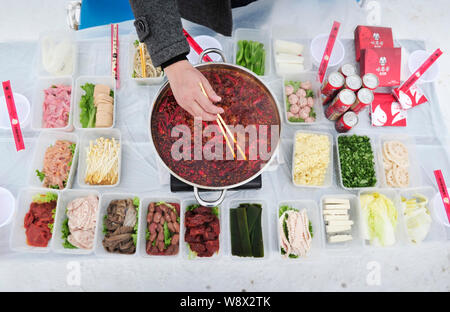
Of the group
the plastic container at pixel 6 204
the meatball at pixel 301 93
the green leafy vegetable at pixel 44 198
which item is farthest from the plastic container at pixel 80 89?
the meatball at pixel 301 93

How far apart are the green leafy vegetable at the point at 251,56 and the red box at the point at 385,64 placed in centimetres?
76

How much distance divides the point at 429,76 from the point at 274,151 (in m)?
1.52

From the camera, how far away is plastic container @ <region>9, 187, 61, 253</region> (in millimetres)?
1763

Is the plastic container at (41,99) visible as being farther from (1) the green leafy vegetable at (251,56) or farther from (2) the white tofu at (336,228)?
(2) the white tofu at (336,228)

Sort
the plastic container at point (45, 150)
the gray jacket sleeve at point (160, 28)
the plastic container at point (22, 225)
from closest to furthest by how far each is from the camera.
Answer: the gray jacket sleeve at point (160, 28) → the plastic container at point (22, 225) → the plastic container at point (45, 150)

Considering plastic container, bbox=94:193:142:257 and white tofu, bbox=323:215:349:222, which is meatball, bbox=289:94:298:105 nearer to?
white tofu, bbox=323:215:349:222

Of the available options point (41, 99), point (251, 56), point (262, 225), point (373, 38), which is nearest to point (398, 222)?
point (262, 225)

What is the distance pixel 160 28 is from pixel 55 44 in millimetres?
1219

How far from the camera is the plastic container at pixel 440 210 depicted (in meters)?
1.97

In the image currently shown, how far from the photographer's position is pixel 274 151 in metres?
1.56

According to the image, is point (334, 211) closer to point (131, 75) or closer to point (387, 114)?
point (387, 114)

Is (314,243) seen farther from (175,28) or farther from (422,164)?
(175,28)

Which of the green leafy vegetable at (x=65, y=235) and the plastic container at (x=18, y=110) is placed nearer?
the green leafy vegetable at (x=65, y=235)

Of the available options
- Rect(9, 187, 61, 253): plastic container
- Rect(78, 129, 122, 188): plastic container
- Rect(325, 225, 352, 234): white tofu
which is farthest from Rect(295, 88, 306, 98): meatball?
Rect(9, 187, 61, 253): plastic container
